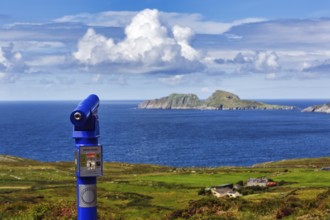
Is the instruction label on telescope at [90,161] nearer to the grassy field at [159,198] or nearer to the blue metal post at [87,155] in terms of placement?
the blue metal post at [87,155]

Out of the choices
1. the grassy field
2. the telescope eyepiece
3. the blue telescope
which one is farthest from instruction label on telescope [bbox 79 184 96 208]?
the grassy field

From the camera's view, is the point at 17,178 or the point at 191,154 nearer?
the point at 17,178

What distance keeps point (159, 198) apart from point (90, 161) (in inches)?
1759

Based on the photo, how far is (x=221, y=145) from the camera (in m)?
182

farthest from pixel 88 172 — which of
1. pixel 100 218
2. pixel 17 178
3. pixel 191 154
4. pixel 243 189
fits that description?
pixel 191 154

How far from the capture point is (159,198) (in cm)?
5531

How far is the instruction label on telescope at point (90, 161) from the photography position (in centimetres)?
1146

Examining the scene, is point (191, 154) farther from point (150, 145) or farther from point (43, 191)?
point (43, 191)

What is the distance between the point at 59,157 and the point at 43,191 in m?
100.0


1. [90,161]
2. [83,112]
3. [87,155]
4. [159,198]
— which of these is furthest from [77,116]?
[159,198]

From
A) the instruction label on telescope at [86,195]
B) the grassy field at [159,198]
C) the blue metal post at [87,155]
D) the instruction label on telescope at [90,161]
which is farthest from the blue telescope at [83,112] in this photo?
the grassy field at [159,198]

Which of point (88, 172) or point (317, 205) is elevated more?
point (88, 172)

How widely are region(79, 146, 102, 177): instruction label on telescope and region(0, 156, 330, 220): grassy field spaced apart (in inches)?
329

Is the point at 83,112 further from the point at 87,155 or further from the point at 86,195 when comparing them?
the point at 86,195
